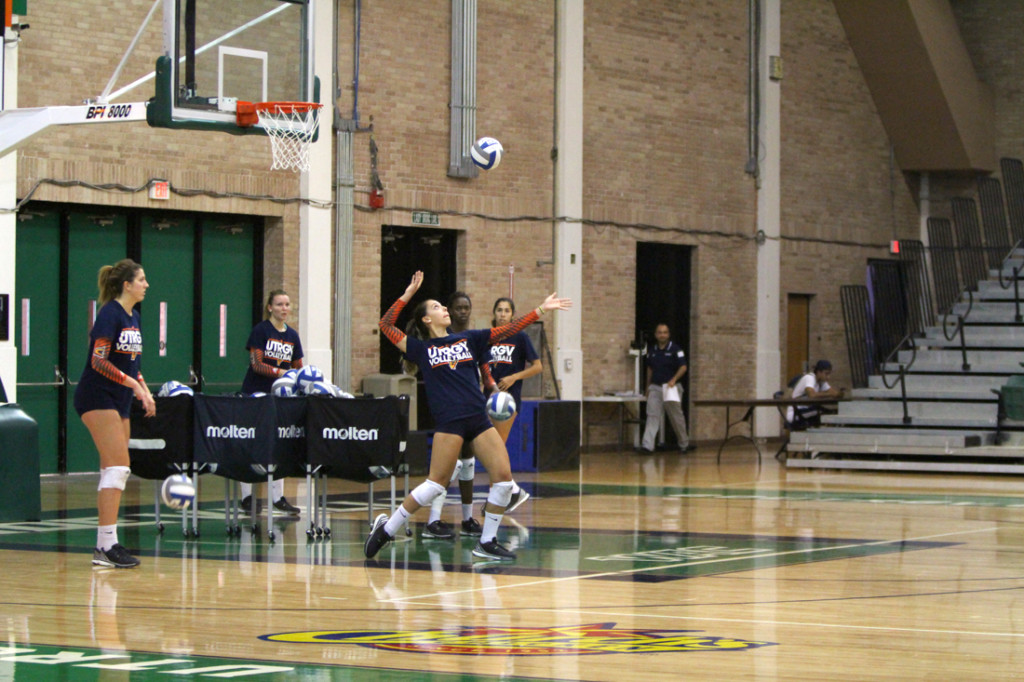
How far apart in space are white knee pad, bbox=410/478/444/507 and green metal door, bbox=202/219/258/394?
10.1m

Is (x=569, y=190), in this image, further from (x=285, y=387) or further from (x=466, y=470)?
(x=285, y=387)

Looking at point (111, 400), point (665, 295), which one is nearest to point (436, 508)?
Answer: point (111, 400)

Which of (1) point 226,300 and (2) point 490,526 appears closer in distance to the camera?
(2) point 490,526

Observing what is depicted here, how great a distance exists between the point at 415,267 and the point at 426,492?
12135 mm

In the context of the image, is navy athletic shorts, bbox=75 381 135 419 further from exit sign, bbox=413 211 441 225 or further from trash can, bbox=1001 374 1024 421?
trash can, bbox=1001 374 1024 421

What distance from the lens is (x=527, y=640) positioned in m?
7.66

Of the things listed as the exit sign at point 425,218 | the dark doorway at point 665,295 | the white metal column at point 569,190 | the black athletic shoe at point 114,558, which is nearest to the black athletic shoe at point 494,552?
the black athletic shoe at point 114,558

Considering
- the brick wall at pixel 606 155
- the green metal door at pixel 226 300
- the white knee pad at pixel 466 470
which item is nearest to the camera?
the white knee pad at pixel 466 470

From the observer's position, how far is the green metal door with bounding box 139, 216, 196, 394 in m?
20.0

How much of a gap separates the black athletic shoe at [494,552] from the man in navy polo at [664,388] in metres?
13.7

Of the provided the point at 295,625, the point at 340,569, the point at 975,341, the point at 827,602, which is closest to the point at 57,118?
the point at 340,569

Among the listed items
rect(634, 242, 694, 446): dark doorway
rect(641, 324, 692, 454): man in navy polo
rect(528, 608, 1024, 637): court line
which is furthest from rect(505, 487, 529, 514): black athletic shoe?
rect(634, 242, 694, 446): dark doorway

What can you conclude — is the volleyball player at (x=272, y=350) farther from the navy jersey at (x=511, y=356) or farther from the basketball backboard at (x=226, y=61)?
the basketball backboard at (x=226, y=61)

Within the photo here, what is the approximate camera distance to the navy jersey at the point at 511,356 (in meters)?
13.6
